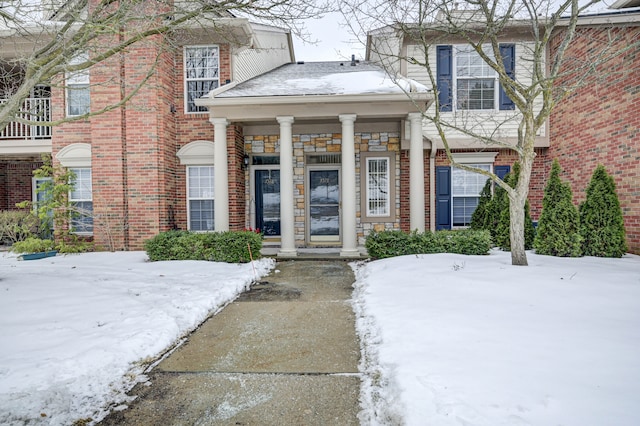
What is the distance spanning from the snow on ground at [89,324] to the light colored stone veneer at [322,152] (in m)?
3.32

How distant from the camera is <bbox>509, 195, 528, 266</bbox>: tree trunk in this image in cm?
599

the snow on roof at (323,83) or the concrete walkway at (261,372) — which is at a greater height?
the snow on roof at (323,83)

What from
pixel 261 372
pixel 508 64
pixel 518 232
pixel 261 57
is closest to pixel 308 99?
pixel 261 57

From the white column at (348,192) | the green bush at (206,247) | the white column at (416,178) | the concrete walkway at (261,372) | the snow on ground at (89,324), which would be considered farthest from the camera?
the white column at (348,192)

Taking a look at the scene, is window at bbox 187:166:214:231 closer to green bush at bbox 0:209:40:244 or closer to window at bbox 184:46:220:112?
window at bbox 184:46:220:112

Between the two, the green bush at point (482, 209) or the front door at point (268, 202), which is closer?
the green bush at point (482, 209)

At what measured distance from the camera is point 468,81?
31.9 feet

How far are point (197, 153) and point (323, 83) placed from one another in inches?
143

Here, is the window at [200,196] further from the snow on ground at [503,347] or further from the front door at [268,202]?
the snow on ground at [503,347]

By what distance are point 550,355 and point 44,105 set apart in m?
11.9

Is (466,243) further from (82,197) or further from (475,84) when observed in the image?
(82,197)

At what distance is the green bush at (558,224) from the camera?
6.81 metres

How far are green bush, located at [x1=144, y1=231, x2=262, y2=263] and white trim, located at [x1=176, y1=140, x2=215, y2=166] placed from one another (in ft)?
8.57

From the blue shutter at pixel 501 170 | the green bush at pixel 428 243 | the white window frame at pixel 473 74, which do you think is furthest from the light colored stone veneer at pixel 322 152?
the blue shutter at pixel 501 170
